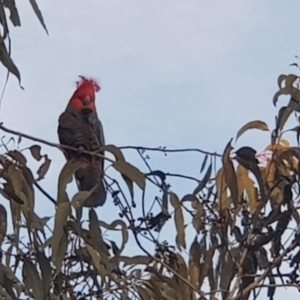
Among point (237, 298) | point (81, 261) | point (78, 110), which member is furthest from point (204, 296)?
point (78, 110)

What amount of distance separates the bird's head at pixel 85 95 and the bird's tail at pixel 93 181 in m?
1.37

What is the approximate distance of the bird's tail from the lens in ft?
4.44

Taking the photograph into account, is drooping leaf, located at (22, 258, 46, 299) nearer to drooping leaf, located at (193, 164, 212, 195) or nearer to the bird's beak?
drooping leaf, located at (193, 164, 212, 195)

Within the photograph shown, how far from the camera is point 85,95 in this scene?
3205 millimetres

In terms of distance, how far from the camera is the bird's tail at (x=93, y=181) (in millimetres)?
1353

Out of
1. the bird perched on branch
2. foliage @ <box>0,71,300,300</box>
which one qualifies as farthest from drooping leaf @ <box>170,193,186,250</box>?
the bird perched on branch

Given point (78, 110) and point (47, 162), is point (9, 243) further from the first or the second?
point (78, 110)

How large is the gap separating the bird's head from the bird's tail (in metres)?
1.37

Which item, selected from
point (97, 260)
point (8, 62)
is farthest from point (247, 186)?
point (8, 62)

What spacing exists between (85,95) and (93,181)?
1.60m

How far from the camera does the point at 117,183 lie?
127cm

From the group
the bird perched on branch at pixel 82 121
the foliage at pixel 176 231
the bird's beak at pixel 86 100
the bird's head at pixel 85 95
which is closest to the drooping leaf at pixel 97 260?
the foliage at pixel 176 231

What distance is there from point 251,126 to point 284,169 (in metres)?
0.10

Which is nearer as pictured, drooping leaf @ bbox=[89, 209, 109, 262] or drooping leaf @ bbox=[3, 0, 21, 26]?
drooping leaf @ bbox=[3, 0, 21, 26]
